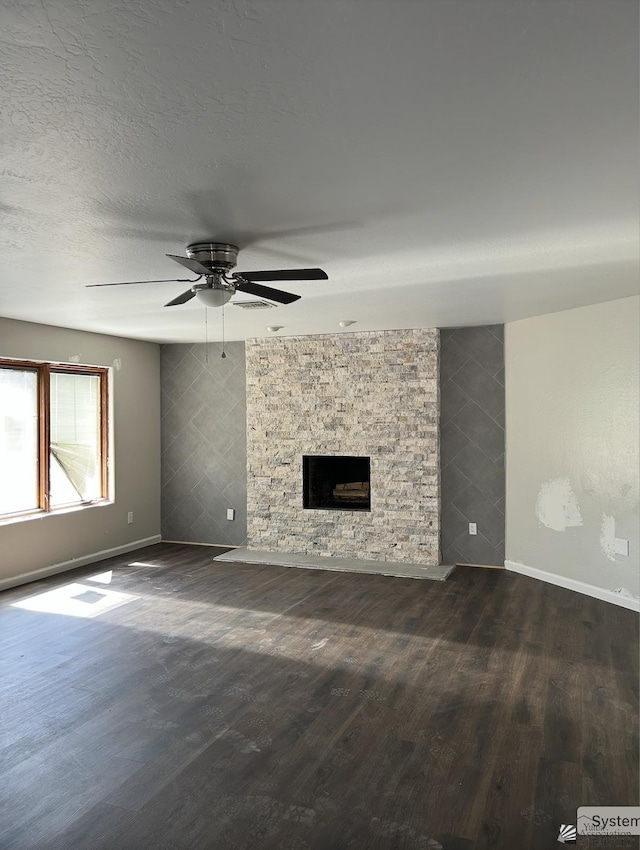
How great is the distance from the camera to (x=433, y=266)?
362 cm

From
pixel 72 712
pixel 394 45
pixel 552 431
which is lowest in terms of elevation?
pixel 72 712

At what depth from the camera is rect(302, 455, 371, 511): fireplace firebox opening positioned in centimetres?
671

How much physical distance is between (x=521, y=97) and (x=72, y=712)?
10.7 feet

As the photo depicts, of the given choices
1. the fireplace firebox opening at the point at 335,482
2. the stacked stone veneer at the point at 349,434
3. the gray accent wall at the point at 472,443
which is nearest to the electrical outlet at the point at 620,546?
the gray accent wall at the point at 472,443

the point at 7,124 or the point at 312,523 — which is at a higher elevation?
the point at 7,124

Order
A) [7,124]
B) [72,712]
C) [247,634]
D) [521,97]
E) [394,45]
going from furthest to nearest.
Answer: [247,634], [72,712], [7,124], [521,97], [394,45]

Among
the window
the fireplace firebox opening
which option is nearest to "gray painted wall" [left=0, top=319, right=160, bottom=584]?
the window

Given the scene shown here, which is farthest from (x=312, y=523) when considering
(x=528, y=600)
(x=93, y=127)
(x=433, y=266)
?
(x=93, y=127)

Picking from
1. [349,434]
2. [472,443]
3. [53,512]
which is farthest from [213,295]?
[53,512]

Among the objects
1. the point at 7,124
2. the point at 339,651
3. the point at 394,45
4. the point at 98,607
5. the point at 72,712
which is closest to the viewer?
the point at 394,45

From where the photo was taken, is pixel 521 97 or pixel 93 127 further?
pixel 93 127

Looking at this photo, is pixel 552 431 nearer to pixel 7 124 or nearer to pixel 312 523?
pixel 312 523

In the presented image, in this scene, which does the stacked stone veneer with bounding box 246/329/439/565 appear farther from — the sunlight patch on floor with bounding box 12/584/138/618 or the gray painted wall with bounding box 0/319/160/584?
the sunlight patch on floor with bounding box 12/584/138/618

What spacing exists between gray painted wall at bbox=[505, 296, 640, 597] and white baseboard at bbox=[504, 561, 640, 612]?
4cm
